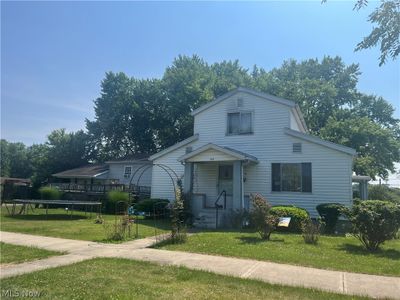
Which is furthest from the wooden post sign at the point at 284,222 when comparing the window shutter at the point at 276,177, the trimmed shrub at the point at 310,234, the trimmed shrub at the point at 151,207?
the trimmed shrub at the point at 151,207

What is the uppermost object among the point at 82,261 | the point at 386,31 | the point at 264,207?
the point at 386,31

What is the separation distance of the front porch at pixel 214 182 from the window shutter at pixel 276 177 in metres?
1.24

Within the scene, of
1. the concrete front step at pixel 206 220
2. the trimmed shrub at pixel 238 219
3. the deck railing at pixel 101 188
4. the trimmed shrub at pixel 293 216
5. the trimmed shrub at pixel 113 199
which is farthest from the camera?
the deck railing at pixel 101 188

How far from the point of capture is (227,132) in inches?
781

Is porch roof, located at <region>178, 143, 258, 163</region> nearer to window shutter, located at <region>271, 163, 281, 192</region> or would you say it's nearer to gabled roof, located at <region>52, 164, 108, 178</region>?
window shutter, located at <region>271, 163, 281, 192</region>

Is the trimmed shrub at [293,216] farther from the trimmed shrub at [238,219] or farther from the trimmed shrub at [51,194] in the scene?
the trimmed shrub at [51,194]

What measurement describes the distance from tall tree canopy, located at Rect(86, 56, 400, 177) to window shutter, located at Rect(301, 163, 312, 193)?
51.0 feet

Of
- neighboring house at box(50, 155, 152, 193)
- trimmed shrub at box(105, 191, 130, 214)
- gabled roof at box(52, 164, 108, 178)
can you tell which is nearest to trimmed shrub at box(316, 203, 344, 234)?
trimmed shrub at box(105, 191, 130, 214)

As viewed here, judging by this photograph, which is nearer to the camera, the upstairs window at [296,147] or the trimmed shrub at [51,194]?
the upstairs window at [296,147]

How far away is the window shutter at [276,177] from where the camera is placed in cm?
1788

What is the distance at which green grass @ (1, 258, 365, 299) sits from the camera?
556 centimetres

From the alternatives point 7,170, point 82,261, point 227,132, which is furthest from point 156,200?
point 7,170

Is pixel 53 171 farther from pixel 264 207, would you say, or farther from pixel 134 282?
pixel 134 282

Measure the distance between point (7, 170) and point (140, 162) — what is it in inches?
1853
